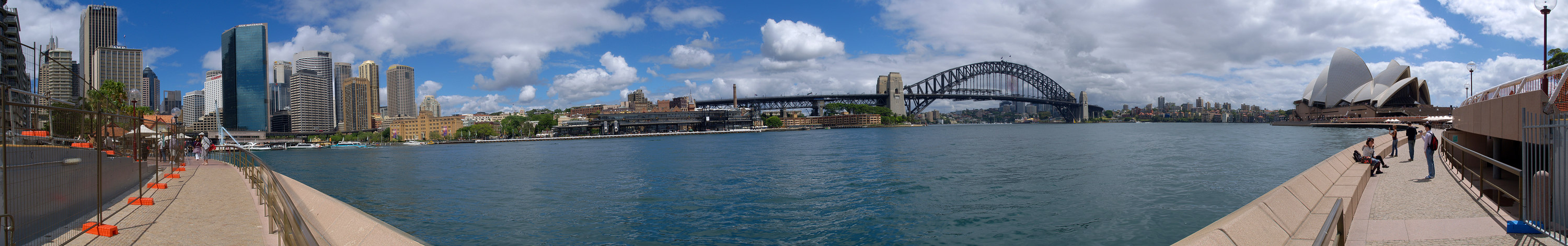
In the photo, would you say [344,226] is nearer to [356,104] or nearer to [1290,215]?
[1290,215]

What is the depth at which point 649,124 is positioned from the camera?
103 metres

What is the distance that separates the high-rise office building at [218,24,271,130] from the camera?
430ft

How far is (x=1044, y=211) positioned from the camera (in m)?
8.20

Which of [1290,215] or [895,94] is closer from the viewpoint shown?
[1290,215]

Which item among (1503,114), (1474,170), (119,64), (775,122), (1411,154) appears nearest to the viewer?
(1503,114)

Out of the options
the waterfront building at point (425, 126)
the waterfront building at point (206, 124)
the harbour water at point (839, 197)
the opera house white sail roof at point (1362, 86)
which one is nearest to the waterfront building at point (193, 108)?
the waterfront building at point (206, 124)

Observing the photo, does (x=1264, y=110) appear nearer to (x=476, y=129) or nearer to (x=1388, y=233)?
(x=476, y=129)

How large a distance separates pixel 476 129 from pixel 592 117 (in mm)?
24642

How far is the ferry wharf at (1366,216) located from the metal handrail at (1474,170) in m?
0.12

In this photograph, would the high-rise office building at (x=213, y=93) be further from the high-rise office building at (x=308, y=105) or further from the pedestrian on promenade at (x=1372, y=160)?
the pedestrian on promenade at (x=1372, y=160)

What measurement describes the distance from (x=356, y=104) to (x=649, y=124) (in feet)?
437

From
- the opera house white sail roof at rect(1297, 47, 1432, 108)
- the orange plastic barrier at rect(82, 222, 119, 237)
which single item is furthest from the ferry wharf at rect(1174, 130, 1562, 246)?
the opera house white sail roof at rect(1297, 47, 1432, 108)

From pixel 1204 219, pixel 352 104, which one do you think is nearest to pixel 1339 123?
pixel 1204 219

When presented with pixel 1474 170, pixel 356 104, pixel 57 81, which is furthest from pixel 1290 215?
pixel 356 104
